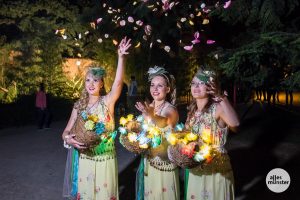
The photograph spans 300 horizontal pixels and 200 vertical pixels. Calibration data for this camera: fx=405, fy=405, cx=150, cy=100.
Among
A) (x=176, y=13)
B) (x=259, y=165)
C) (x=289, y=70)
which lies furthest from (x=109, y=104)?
(x=176, y=13)

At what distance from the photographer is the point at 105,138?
444 cm

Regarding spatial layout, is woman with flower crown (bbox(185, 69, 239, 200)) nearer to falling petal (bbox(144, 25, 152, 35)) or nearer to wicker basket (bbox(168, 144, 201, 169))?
wicker basket (bbox(168, 144, 201, 169))

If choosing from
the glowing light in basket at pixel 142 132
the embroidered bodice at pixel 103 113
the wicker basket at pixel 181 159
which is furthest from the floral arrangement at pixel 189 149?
the embroidered bodice at pixel 103 113

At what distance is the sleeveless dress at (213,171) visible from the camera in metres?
3.93

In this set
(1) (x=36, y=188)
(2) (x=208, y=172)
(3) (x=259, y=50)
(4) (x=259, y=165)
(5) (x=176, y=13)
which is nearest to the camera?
(2) (x=208, y=172)

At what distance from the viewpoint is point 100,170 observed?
14.6 ft

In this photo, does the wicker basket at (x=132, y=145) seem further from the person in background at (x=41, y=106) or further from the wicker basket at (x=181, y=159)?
the person in background at (x=41, y=106)

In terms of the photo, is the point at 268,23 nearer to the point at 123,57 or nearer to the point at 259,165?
the point at 123,57

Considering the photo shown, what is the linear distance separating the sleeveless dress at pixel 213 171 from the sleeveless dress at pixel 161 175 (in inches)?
13.4

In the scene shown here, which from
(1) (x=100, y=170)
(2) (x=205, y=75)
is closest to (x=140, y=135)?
(1) (x=100, y=170)

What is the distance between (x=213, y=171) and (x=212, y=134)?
1.20 ft

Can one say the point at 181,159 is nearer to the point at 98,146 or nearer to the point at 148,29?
the point at 98,146

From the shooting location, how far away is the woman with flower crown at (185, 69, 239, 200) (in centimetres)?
389

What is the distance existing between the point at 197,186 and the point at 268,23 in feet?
8.51
